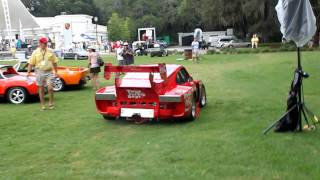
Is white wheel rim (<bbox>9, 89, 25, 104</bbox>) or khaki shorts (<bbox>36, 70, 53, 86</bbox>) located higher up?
khaki shorts (<bbox>36, 70, 53, 86</bbox>)

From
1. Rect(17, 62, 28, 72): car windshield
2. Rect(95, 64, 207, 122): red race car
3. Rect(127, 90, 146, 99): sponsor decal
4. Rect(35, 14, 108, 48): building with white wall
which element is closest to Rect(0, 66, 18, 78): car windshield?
Rect(17, 62, 28, 72): car windshield

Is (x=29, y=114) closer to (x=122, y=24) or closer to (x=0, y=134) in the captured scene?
(x=0, y=134)

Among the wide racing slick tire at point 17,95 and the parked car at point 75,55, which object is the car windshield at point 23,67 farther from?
the parked car at point 75,55

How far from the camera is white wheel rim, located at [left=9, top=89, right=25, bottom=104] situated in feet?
47.4

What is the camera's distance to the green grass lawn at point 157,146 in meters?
6.74

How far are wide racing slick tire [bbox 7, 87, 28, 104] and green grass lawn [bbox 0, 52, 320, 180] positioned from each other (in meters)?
1.29

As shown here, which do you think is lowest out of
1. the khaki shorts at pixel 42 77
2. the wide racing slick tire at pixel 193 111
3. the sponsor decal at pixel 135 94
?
the wide racing slick tire at pixel 193 111

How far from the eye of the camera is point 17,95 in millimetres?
14492

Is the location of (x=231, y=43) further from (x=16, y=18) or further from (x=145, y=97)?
(x=145, y=97)

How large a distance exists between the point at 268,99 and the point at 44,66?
580cm

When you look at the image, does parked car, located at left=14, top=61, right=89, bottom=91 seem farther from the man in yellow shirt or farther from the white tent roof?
the white tent roof

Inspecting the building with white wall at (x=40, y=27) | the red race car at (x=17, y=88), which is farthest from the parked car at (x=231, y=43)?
the red race car at (x=17, y=88)

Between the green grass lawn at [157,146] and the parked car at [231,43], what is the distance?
169 ft

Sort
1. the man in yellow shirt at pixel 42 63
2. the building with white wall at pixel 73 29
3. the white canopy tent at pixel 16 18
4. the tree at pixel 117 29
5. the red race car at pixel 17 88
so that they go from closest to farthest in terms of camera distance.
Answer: the man in yellow shirt at pixel 42 63 → the red race car at pixel 17 88 → the building with white wall at pixel 73 29 → the white canopy tent at pixel 16 18 → the tree at pixel 117 29
